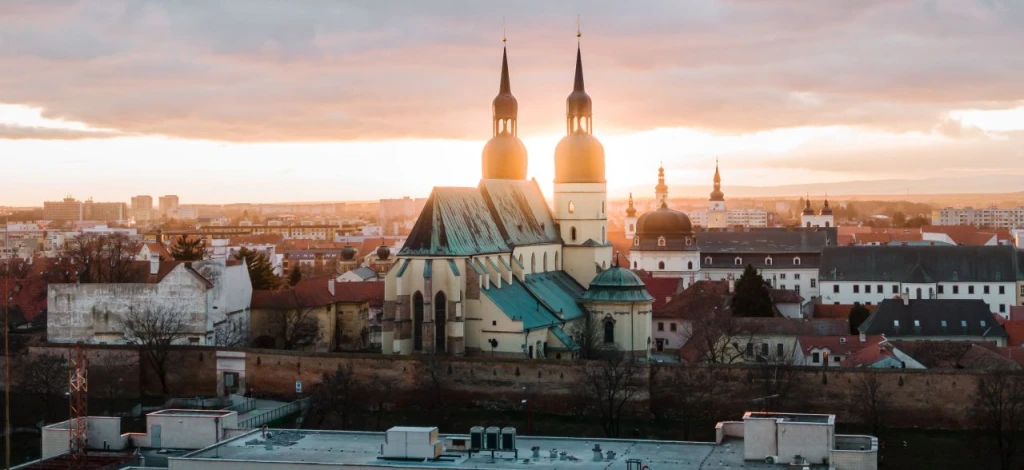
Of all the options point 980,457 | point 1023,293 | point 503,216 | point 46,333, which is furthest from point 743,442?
point 1023,293

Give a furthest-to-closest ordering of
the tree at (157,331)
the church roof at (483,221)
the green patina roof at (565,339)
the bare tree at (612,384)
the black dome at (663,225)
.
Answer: the black dome at (663,225) < the green patina roof at (565,339) < the church roof at (483,221) < the tree at (157,331) < the bare tree at (612,384)

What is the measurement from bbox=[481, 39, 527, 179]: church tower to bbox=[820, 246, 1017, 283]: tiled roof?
103ft

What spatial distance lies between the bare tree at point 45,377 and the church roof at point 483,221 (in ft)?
54.0

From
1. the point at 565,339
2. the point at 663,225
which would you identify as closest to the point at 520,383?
the point at 565,339

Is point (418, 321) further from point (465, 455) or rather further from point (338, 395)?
point (465, 455)

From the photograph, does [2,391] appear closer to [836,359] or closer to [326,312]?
[326,312]

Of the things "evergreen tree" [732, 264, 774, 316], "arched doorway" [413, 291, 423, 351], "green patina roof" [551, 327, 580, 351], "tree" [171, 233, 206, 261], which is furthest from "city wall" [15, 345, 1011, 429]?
"evergreen tree" [732, 264, 774, 316]

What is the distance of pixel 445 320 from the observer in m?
63.3

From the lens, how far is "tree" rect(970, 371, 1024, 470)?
52.1 m

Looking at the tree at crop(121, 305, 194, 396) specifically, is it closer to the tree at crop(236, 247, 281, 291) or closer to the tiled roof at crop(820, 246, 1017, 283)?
the tree at crop(236, 247, 281, 291)

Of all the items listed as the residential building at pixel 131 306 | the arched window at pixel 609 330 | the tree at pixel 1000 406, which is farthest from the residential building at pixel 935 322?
the residential building at pixel 131 306

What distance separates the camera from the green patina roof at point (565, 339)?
65812 mm

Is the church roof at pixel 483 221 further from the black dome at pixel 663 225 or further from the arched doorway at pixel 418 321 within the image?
the black dome at pixel 663 225

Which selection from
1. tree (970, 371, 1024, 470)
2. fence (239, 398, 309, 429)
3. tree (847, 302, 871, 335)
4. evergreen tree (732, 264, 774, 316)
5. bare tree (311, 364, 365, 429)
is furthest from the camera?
tree (847, 302, 871, 335)
